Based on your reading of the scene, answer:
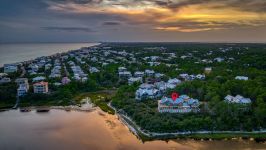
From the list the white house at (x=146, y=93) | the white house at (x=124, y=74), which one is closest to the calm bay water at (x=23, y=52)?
the white house at (x=124, y=74)

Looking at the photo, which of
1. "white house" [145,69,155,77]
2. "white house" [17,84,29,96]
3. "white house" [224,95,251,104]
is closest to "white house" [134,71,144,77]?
"white house" [145,69,155,77]

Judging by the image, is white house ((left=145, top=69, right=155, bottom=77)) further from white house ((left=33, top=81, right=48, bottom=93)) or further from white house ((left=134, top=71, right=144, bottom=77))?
white house ((left=33, top=81, right=48, bottom=93))

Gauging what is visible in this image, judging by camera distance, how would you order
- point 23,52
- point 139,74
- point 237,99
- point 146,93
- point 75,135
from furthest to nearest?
point 23,52, point 139,74, point 146,93, point 237,99, point 75,135

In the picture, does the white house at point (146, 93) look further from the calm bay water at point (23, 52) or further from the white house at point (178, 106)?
the calm bay water at point (23, 52)

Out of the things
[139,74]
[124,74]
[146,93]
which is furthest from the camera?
[124,74]

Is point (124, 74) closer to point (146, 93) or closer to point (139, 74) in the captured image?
point (139, 74)

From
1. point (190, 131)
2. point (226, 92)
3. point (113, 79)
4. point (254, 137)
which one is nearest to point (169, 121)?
point (190, 131)

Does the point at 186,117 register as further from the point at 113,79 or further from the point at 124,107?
the point at 113,79

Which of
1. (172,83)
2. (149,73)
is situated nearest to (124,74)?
(149,73)
